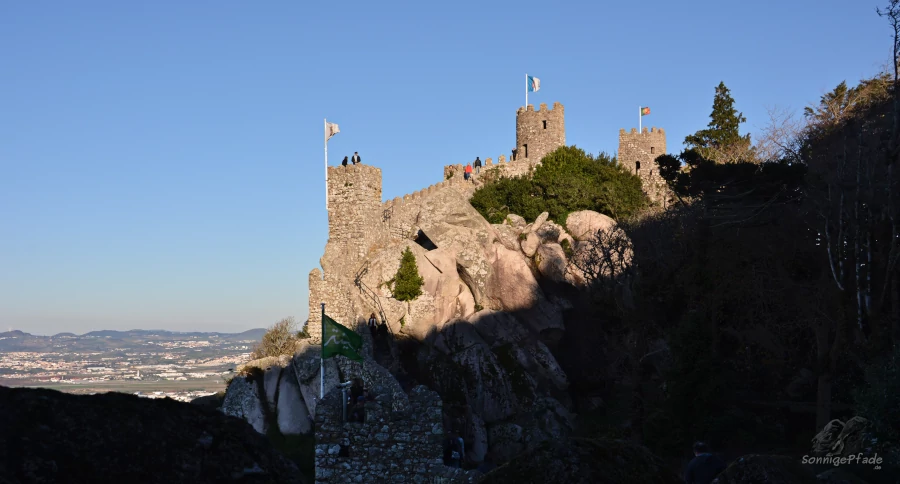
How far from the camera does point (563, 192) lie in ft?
147

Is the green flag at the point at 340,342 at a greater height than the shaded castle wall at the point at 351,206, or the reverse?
the shaded castle wall at the point at 351,206

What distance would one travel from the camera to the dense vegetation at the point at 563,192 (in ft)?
146

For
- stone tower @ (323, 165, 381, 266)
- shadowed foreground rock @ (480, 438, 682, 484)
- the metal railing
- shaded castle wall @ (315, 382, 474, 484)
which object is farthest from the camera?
stone tower @ (323, 165, 381, 266)

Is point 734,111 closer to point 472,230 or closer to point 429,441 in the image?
point 472,230

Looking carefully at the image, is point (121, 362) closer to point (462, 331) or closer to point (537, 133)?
point (537, 133)

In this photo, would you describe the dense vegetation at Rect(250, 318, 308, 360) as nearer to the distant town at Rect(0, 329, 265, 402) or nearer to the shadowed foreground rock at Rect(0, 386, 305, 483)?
the distant town at Rect(0, 329, 265, 402)

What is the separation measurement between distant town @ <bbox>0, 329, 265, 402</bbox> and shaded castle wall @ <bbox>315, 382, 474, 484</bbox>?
60.3ft

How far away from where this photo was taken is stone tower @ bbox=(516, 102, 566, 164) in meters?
53.1

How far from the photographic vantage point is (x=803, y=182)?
1073 inches

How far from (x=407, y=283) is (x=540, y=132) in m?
22.4

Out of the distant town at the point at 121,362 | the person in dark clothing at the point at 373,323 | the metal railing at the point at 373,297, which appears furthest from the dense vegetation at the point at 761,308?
the distant town at the point at 121,362

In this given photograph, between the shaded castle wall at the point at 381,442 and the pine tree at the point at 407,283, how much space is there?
14.9 m

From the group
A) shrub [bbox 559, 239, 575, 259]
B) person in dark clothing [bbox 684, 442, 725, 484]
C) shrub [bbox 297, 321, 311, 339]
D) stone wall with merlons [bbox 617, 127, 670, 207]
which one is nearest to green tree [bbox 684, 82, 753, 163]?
stone wall with merlons [bbox 617, 127, 670, 207]

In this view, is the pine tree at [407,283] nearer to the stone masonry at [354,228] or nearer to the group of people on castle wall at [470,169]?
the stone masonry at [354,228]
